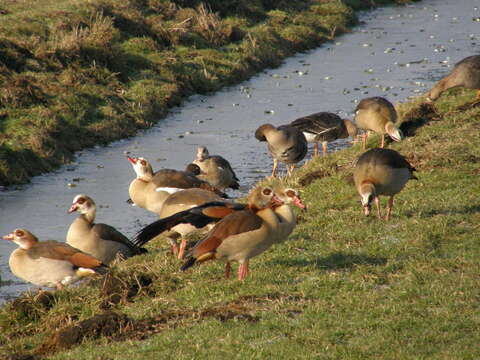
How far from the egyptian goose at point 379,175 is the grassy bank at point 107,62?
28.8 ft

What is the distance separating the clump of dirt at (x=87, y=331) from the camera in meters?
8.24

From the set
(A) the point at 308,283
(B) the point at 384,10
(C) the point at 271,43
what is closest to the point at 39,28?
(C) the point at 271,43

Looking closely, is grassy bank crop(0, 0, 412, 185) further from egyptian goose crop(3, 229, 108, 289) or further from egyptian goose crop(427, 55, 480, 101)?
egyptian goose crop(427, 55, 480, 101)

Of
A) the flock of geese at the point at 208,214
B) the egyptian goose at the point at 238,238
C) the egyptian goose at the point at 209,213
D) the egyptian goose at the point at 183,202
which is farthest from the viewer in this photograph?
the egyptian goose at the point at 183,202

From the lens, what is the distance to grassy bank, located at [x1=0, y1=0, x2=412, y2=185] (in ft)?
65.7

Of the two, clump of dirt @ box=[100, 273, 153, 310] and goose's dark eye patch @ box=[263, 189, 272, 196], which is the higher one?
goose's dark eye patch @ box=[263, 189, 272, 196]

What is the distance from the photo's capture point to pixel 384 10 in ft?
151

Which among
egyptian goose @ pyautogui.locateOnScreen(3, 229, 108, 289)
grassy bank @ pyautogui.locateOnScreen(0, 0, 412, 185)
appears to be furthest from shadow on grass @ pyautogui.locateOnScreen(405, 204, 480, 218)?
grassy bank @ pyautogui.locateOnScreen(0, 0, 412, 185)

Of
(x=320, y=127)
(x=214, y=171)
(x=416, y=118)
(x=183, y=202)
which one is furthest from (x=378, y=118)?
(x=183, y=202)

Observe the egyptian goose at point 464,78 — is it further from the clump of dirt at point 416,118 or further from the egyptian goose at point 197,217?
the egyptian goose at point 197,217

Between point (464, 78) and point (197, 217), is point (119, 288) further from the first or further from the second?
point (464, 78)

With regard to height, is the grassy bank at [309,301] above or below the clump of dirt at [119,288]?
above

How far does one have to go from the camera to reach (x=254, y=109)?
25422 mm

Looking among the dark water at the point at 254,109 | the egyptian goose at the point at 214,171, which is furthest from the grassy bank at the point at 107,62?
the egyptian goose at the point at 214,171
